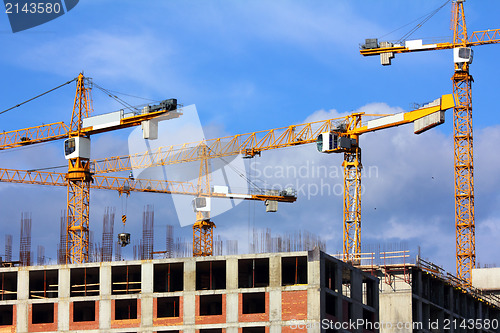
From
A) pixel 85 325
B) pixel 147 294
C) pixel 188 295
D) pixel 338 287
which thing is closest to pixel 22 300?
pixel 85 325

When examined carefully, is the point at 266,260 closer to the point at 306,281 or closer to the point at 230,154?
the point at 306,281

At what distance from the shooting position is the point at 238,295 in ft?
290

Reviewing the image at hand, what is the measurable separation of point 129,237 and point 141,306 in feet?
133

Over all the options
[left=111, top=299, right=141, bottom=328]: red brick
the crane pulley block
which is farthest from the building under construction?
the crane pulley block

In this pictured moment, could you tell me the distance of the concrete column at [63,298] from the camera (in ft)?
297

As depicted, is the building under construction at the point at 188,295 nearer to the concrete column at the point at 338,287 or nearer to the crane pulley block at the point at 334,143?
the concrete column at the point at 338,287

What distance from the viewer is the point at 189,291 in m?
89.3

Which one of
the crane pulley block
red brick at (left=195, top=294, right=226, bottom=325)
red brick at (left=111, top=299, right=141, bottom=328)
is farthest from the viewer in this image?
the crane pulley block

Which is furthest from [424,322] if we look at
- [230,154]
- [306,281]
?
[230,154]

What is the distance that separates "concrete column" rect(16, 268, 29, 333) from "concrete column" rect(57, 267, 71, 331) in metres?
2.65

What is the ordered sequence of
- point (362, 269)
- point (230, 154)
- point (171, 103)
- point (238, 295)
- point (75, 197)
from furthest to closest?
point (230, 154), point (75, 197), point (171, 103), point (362, 269), point (238, 295)

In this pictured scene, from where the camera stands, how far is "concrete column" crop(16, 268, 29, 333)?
9125cm

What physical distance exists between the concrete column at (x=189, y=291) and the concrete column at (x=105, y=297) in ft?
20.2

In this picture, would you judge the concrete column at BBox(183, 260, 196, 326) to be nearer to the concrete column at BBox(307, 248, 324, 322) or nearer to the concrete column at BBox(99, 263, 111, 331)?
the concrete column at BBox(99, 263, 111, 331)
